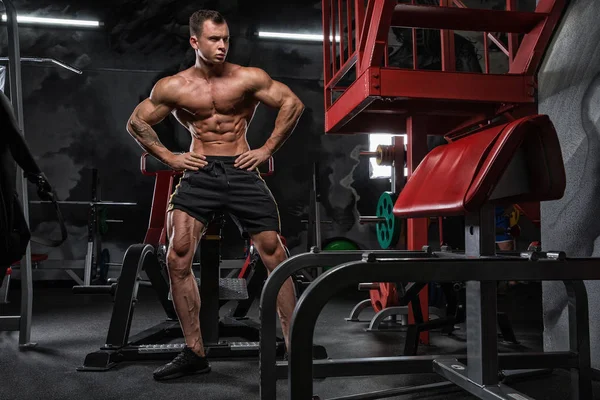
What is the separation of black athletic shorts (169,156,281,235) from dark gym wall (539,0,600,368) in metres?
1.19

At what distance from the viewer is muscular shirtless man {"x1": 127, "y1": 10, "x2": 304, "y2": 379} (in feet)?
7.38

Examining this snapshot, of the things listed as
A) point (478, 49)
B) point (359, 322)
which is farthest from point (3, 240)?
point (478, 49)

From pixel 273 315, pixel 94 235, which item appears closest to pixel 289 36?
pixel 94 235

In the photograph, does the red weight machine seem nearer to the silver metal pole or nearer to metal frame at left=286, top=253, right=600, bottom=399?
metal frame at left=286, top=253, right=600, bottom=399

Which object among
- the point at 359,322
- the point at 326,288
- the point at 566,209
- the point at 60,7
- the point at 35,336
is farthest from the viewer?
the point at 60,7

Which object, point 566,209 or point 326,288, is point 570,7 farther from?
point 326,288

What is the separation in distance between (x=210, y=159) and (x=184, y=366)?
2.92 feet

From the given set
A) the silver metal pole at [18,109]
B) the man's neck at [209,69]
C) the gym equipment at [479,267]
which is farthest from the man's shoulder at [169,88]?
the gym equipment at [479,267]

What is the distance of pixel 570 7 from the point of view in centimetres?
216

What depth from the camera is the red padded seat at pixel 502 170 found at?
46.7 inches

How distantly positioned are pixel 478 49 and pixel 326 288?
7.01 meters

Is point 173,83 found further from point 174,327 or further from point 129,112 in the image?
point 129,112

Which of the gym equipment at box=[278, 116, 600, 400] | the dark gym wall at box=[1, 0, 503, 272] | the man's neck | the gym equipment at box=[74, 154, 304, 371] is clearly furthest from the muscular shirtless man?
the dark gym wall at box=[1, 0, 503, 272]

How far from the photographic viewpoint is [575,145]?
81.6 inches
